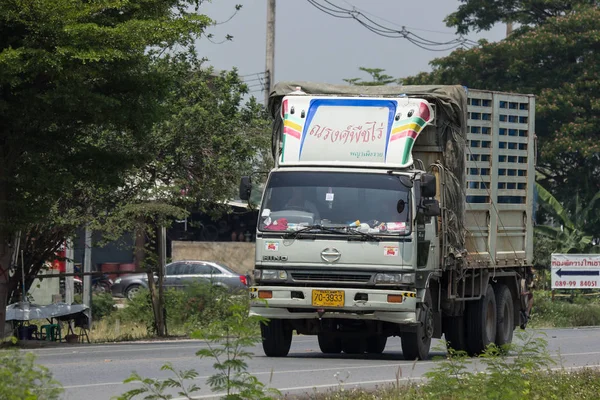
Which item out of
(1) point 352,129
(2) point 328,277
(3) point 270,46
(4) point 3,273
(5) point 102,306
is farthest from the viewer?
(3) point 270,46

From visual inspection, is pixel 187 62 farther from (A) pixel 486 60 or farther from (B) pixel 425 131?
(A) pixel 486 60

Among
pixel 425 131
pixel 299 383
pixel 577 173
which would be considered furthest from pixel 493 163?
pixel 577 173

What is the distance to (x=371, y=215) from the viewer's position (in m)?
15.1

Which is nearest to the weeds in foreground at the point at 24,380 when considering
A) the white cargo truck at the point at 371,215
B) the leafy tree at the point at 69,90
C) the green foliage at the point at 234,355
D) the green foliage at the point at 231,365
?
the green foliage at the point at 231,365

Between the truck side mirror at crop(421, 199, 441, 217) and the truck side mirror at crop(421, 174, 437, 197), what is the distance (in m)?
0.09

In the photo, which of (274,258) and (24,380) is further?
(274,258)

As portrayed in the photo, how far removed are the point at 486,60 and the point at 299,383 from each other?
36405 millimetres

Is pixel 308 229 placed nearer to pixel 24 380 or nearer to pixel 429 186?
pixel 429 186

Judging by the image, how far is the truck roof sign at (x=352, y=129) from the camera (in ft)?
50.7

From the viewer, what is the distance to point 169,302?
2667 cm

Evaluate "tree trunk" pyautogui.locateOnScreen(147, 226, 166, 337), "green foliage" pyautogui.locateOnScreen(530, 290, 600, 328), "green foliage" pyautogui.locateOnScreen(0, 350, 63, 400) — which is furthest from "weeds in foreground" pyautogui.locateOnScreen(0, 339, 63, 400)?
"green foliage" pyautogui.locateOnScreen(530, 290, 600, 328)

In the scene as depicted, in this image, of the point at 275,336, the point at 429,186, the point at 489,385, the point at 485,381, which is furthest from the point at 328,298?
the point at 489,385

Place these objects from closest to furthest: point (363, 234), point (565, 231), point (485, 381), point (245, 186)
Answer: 1. point (485, 381)
2. point (363, 234)
3. point (245, 186)
4. point (565, 231)

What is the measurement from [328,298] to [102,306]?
54.0 feet
